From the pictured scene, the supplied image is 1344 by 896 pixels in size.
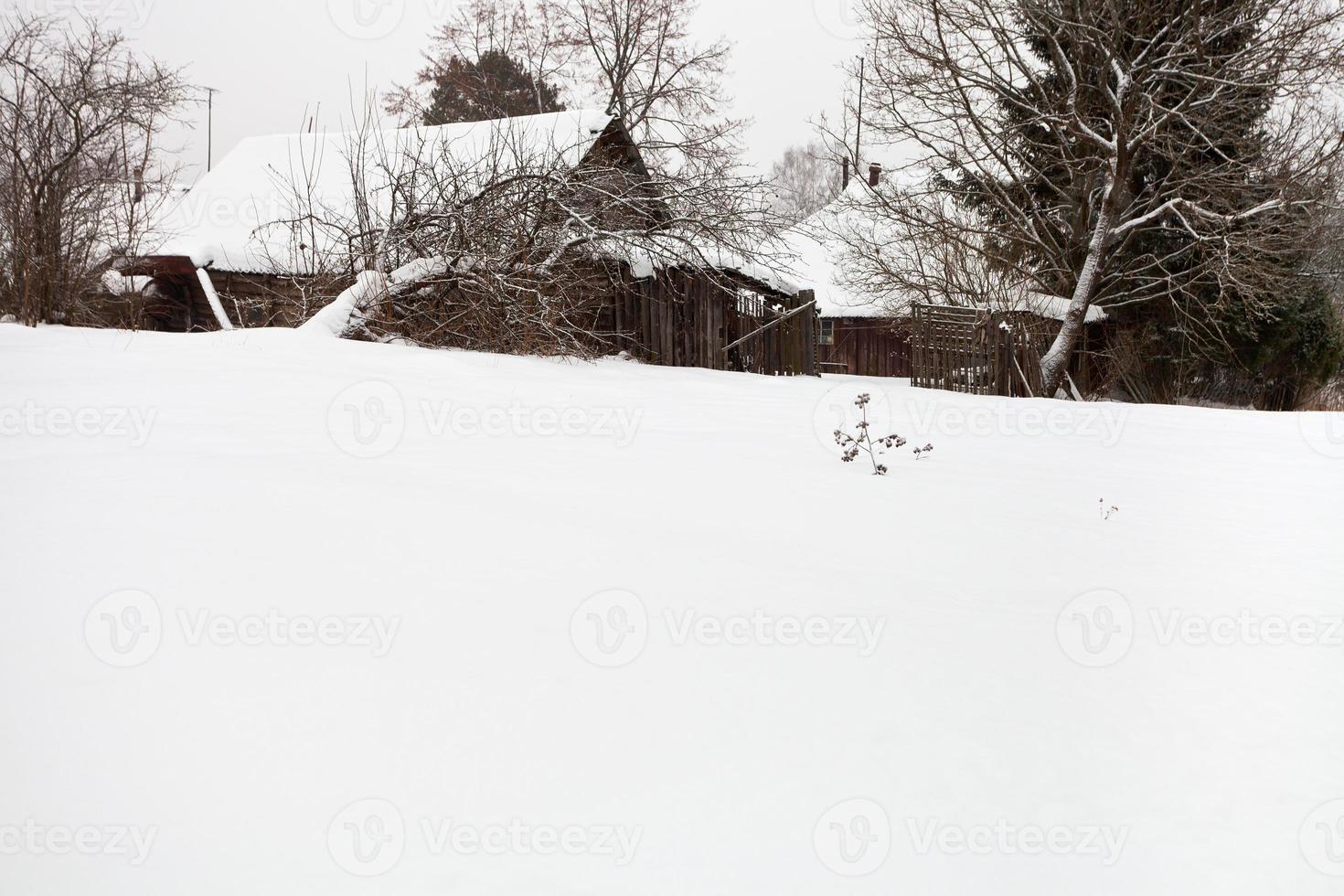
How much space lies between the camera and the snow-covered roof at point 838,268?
52.6 ft

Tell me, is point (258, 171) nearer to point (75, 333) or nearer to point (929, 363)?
point (75, 333)

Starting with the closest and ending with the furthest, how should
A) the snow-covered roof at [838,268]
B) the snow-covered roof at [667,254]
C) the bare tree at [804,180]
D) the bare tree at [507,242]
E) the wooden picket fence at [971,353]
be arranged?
1. the bare tree at [507,242]
2. the snow-covered roof at [667,254]
3. the wooden picket fence at [971,353]
4. the snow-covered roof at [838,268]
5. the bare tree at [804,180]

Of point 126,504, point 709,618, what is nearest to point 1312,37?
point 709,618

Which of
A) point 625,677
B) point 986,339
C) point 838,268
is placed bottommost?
point 625,677

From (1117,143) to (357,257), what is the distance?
38.5 feet

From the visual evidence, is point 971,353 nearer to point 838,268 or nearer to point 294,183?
point 294,183

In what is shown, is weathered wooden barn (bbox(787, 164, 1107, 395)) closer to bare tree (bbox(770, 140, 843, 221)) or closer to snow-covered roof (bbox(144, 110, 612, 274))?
snow-covered roof (bbox(144, 110, 612, 274))

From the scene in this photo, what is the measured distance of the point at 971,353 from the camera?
42.8 feet

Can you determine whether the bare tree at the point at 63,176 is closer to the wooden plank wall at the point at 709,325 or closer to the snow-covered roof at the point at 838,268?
the wooden plank wall at the point at 709,325

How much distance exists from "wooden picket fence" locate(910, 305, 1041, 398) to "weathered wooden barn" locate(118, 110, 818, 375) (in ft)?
5.76

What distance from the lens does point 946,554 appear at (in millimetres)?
3176

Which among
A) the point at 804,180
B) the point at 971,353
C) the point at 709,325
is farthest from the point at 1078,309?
the point at 804,180

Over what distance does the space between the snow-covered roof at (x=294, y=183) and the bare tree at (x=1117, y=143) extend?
20.4 feet

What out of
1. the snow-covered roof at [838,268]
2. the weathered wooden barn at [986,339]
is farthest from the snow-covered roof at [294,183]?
the snow-covered roof at [838,268]
